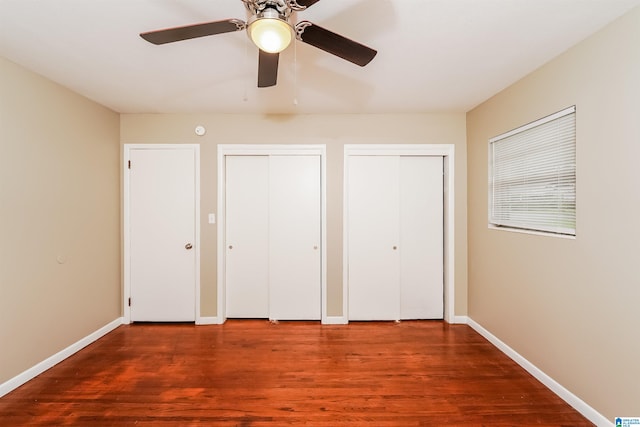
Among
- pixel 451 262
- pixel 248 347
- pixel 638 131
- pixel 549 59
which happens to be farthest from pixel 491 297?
pixel 248 347

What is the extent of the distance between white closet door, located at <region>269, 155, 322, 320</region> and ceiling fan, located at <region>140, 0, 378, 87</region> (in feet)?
5.88

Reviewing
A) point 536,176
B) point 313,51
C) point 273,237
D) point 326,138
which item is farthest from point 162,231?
point 536,176

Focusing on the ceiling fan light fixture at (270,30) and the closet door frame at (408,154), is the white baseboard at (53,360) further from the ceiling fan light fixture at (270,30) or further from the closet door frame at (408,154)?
the ceiling fan light fixture at (270,30)

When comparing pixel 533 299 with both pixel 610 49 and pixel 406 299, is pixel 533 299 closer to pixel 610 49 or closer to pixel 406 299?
pixel 406 299

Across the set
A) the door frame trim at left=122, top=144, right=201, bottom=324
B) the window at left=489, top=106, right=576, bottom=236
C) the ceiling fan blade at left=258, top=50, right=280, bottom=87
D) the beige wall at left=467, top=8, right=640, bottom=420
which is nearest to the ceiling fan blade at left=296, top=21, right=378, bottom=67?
the ceiling fan blade at left=258, top=50, right=280, bottom=87

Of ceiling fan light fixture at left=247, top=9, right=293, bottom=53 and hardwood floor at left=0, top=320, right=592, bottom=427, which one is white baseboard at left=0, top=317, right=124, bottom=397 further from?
ceiling fan light fixture at left=247, top=9, right=293, bottom=53

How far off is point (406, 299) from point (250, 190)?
2301mm

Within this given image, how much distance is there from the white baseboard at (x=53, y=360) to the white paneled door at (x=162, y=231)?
32 cm

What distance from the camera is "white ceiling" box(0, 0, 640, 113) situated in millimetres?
1542

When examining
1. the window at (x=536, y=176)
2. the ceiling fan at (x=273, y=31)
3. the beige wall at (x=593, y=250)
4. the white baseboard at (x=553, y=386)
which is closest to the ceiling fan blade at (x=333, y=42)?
the ceiling fan at (x=273, y=31)

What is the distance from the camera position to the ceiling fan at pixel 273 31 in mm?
1198

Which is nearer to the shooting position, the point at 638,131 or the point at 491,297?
the point at 638,131

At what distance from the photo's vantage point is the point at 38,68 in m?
2.19

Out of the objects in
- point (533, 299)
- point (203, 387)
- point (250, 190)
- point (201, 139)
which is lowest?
point (203, 387)
